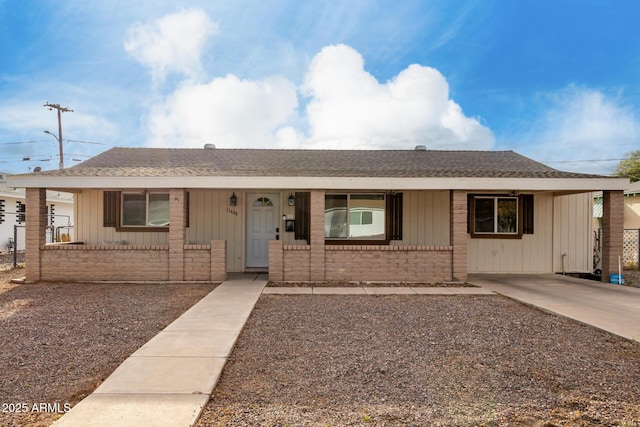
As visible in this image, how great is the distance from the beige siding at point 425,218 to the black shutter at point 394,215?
0.27 meters

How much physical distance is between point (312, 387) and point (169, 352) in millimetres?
1787

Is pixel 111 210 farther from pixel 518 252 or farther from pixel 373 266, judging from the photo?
pixel 518 252

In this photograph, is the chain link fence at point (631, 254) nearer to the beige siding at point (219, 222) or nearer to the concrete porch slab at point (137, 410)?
the beige siding at point (219, 222)

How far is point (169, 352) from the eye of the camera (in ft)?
13.3

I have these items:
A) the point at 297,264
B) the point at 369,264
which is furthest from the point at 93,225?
the point at 369,264

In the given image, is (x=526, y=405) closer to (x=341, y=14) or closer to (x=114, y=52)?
(x=341, y=14)

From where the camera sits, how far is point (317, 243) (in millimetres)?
8867

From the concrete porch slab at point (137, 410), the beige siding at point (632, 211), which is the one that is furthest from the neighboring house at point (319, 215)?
the beige siding at point (632, 211)

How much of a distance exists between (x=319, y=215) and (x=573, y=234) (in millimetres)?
7636

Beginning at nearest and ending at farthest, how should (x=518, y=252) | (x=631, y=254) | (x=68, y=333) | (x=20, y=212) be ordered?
(x=68, y=333)
(x=518, y=252)
(x=631, y=254)
(x=20, y=212)

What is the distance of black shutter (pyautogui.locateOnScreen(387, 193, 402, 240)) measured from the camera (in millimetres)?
10477

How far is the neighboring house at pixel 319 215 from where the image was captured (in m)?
8.79

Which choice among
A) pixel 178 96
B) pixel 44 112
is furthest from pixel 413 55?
pixel 44 112

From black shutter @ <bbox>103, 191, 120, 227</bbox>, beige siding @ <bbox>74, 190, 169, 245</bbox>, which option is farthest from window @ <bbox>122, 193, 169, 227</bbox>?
beige siding @ <bbox>74, 190, 169, 245</bbox>
